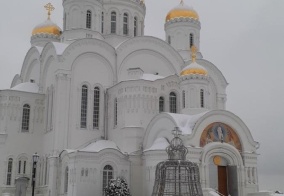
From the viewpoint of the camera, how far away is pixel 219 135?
872 inches

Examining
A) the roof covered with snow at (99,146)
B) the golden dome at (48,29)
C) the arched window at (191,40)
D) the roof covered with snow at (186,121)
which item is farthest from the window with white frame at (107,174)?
the golden dome at (48,29)

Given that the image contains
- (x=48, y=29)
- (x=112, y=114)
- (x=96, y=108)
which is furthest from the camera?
(x=48, y=29)

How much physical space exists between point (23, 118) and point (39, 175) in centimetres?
372

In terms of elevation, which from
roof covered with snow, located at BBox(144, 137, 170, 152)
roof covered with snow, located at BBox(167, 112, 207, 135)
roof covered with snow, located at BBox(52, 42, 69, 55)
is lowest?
roof covered with snow, located at BBox(144, 137, 170, 152)

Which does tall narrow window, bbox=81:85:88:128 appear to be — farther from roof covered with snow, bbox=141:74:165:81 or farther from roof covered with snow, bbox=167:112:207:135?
roof covered with snow, bbox=167:112:207:135

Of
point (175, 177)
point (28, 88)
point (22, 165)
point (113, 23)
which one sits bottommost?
point (175, 177)

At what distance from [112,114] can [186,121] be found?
5.36 metres

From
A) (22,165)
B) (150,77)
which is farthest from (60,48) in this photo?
(22,165)

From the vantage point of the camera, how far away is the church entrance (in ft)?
71.8

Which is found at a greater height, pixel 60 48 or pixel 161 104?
pixel 60 48

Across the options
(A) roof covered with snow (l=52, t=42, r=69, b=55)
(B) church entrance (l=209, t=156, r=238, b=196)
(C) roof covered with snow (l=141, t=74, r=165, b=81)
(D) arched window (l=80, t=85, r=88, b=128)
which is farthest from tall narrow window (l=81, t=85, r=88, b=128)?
(B) church entrance (l=209, t=156, r=238, b=196)

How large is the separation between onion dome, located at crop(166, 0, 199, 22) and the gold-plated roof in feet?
27.7

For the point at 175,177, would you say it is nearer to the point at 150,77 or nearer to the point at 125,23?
the point at 150,77

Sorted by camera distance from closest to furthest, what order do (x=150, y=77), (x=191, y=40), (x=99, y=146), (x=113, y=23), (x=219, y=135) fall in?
(x=219, y=135) < (x=99, y=146) < (x=150, y=77) < (x=113, y=23) < (x=191, y=40)
